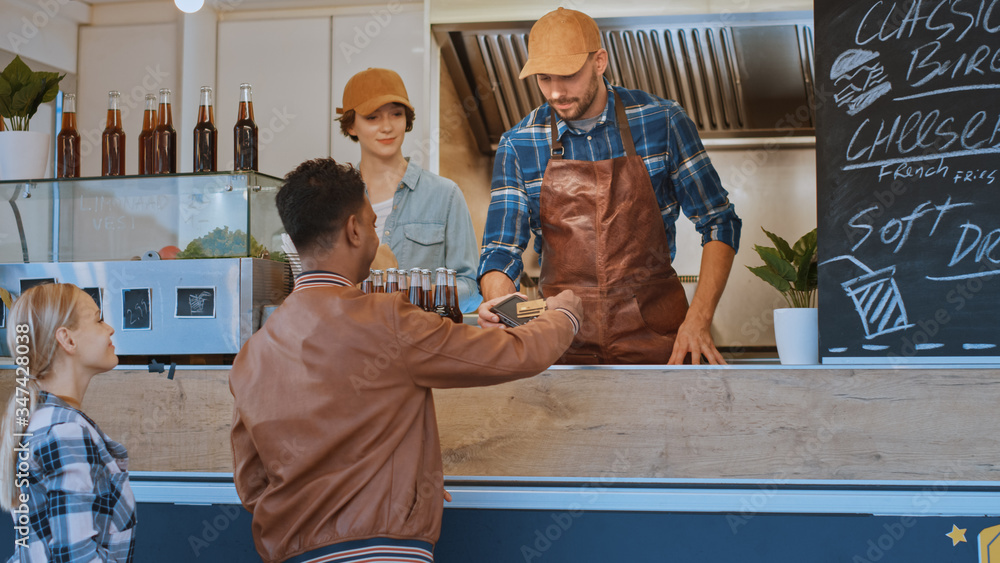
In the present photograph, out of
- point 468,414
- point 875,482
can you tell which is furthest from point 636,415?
point 875,482

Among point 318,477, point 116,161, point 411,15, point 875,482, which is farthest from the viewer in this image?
point 411,15

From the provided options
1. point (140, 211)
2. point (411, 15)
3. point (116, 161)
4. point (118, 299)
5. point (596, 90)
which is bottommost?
point (118, 299)

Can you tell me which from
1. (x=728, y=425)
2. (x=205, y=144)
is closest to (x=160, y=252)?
(x=205, y=144)

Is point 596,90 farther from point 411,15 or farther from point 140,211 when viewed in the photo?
point 411,15

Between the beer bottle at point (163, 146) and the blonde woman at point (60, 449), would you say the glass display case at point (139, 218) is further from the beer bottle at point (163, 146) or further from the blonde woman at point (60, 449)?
the blonde woman at point (60, 449)

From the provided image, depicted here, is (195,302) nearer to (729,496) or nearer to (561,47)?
(561,47)

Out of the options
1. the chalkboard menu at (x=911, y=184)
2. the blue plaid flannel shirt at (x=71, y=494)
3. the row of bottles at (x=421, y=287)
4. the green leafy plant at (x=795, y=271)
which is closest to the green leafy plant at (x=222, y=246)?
the row of bottles at (x=421, y=287)

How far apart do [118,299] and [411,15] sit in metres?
2.43

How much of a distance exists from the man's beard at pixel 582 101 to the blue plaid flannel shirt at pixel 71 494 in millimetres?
1375

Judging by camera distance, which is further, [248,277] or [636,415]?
[248,277]

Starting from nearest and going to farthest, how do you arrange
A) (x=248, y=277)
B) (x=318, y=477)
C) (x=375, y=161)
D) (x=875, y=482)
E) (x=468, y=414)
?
(x=318, y=477), (x=875, y=482), (x=468, y=414), (x=248, y=277), (x=375, y=161)

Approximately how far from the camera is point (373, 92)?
2695 mm

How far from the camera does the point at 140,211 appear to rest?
6.72 feet

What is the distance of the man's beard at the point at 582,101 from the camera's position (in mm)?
2275
